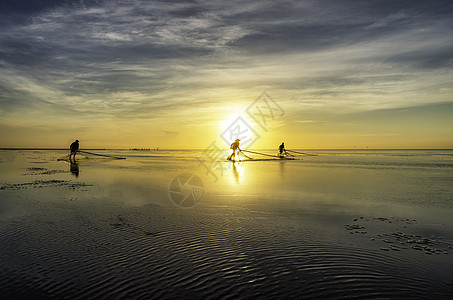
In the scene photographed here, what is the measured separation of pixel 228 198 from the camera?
57.8ft

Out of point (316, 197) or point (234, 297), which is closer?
point (234, 297)

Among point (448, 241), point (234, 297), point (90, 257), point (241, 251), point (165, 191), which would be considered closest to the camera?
point (234, 297)

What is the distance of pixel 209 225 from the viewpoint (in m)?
11.4

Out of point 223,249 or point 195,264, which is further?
point 223,249

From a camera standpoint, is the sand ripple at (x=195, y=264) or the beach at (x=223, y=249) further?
the beach at (x=223, y=249)

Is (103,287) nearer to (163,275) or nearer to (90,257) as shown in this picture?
(163,275)

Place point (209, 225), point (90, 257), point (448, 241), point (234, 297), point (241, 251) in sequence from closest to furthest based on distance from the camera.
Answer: point (234, 297) → point (90, 257) → point (241, 251) → point (448, 241) → point (209, 225)

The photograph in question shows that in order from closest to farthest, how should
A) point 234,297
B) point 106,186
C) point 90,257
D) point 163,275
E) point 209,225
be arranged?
point 234,297, point 163,275, point 90,257, point 209,225, point 106,186

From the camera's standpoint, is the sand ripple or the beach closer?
the sand ripple

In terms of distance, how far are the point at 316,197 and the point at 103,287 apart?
47.6 feet

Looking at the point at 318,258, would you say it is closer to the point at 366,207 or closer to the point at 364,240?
the point at 364,240

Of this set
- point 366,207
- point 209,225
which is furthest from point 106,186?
point 366,207

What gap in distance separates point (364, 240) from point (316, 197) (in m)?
8.55

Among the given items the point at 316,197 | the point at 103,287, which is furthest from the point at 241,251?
the point at 316,197
